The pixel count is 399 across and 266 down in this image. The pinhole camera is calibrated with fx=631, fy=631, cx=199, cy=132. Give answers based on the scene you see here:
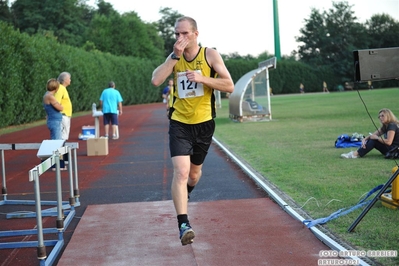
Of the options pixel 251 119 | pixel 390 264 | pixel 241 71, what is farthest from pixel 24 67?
pixel 241 71

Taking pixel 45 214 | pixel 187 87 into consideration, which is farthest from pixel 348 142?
pixel 187 87

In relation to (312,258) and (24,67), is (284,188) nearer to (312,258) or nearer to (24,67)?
(312,258)

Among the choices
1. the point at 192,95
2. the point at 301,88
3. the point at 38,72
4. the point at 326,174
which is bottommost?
the point at 326,174

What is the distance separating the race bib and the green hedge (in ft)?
71.5

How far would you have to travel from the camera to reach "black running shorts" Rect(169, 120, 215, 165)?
6617mm

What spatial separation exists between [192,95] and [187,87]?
0.34 ft

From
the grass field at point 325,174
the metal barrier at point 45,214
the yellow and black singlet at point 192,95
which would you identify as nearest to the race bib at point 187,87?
the yellow and black singlet at point 192,95

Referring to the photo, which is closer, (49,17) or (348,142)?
(348,142)

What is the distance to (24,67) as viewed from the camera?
101 ft

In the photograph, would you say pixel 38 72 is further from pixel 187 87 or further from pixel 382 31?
pixel 382 31

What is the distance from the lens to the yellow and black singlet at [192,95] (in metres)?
6.63

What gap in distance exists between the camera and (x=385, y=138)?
42.0 feet

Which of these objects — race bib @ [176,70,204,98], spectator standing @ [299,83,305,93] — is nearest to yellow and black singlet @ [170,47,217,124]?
race bib @ [176,70,204,98]

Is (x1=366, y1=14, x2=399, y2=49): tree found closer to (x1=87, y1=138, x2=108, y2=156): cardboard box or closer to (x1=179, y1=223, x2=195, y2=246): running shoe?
(x1=87, y1=138, x2=108, y2=156): cardboard box
